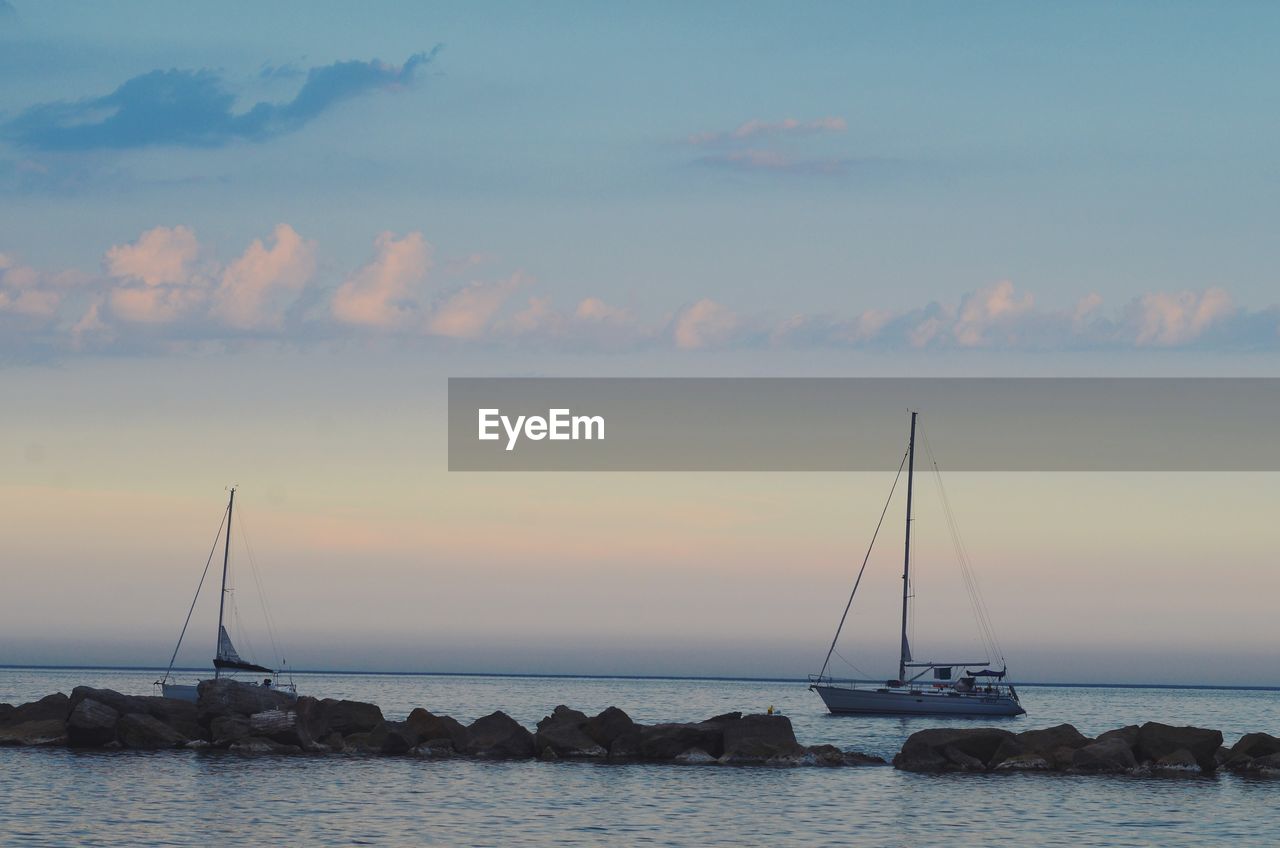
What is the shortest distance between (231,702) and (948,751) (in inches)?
1160

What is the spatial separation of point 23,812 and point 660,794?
62.2ft

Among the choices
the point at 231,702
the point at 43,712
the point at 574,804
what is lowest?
the point at 574,804

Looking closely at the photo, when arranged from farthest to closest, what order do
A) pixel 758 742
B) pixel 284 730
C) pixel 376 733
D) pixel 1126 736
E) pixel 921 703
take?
pixel 921 703 < pixel 376 733 < pixel 284 730 < pixel 1126 736 < pixel 758 742

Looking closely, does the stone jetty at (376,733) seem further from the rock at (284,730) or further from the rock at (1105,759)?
the rock at (1105,759)

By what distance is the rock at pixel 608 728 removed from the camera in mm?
57031

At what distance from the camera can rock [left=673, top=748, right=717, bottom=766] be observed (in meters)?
55.8

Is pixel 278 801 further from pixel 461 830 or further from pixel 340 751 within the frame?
pixel 340 751

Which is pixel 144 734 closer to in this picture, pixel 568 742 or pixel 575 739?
pixel 568 742

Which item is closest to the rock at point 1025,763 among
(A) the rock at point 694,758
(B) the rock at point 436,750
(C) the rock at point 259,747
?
(A) the rock at point 694,758

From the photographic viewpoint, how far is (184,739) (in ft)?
192

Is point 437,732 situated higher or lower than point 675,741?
higher

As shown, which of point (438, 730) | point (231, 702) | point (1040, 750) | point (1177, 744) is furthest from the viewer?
point (231, 702)

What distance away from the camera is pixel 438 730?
58.7 metres

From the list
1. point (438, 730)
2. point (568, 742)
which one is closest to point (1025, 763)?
point (568, 742)
